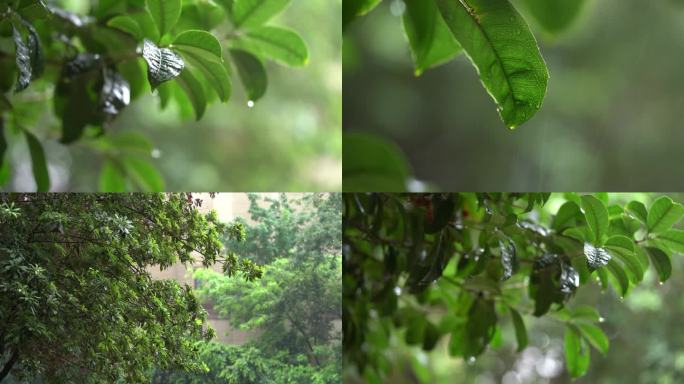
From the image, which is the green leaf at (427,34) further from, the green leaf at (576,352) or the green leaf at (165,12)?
the green leaf at (576,352)

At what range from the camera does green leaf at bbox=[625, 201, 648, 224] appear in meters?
0.81

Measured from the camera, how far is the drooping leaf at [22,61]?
67 cm

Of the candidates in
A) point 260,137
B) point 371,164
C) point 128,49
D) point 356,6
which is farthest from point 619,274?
point 260,137

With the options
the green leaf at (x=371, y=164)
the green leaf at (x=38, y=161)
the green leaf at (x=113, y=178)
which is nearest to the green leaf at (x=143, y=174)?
the green leaf at (x=113, y=178)

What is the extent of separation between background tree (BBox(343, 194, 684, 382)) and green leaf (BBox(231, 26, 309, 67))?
18 centimetres

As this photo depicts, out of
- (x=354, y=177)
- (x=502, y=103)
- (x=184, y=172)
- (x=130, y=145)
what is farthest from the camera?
(x=184, y=172)

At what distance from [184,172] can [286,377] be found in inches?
29.2

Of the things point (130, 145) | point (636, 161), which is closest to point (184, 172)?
point (130, 145)

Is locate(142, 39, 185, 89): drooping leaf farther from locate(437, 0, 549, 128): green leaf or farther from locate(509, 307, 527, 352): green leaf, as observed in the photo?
locate(509, 307, 527, 352): green leaf

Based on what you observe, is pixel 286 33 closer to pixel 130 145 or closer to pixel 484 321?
pixel 130 145

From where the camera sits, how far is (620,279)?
799 mm

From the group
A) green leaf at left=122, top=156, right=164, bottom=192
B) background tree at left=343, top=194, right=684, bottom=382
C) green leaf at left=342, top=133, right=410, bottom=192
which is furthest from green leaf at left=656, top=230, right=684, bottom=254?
green leaf at left=122, top=156, right=164, bottom=192

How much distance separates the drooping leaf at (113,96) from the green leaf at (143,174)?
26cm

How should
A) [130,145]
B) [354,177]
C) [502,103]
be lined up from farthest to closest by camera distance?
1. [130,145]
2. [354,177]
3. [502,103]
